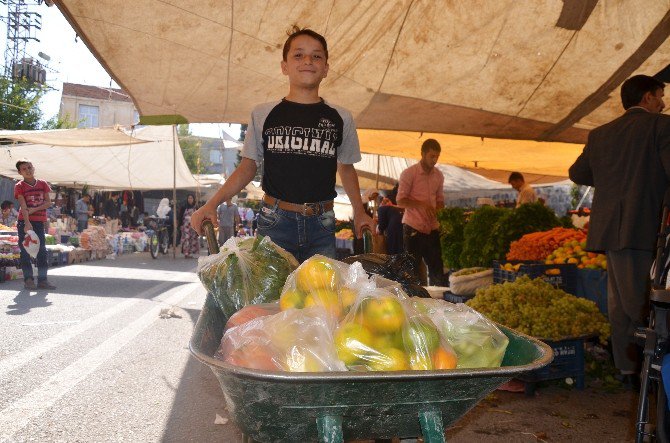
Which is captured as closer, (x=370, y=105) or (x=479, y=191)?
(x=370, y=105)

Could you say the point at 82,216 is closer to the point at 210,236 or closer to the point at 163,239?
the point at 163,239

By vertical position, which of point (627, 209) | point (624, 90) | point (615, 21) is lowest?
point (627, 209)

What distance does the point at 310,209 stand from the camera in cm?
357

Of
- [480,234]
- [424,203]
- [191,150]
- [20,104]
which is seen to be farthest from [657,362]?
[191,150]

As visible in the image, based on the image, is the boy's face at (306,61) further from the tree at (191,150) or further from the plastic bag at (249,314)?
the tree at (191,150)

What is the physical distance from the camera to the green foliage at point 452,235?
8.59 m

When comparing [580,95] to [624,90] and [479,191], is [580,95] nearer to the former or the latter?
[624,90]

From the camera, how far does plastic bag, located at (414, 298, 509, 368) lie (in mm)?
1676

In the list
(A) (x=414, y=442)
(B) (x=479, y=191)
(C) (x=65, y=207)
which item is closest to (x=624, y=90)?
(A) (x=414, y=442)

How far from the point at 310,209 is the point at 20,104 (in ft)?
131

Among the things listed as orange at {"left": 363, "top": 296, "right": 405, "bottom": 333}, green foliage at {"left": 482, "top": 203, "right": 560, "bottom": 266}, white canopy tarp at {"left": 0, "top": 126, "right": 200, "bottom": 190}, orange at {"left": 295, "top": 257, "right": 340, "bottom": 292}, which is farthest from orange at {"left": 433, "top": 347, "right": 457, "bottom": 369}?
white canopy tarp at {"left": 0, "top": 126, "right": 200, "bottom": 190}

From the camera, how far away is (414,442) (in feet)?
6.42

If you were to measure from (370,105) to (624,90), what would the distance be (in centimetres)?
311

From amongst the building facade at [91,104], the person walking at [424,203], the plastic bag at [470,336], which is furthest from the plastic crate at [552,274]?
the building facade at [91,104]
